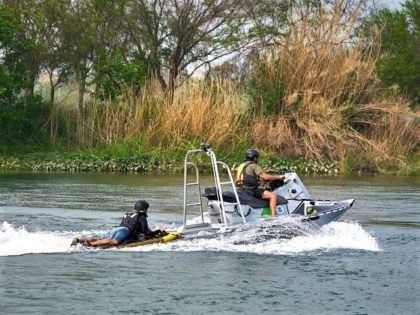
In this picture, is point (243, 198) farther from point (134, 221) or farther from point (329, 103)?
point (329, 103)

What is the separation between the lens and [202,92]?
4078cm

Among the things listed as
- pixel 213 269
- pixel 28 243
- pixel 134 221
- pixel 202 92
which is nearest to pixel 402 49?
pixel 202 92

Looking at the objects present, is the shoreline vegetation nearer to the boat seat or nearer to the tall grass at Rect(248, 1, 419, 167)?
the tall grass at Rect(248, 1, 419, 167)

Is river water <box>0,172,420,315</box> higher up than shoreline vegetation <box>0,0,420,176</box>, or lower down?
lower down

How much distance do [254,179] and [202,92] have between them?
870 inches

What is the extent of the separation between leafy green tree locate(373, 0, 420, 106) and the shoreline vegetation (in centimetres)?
11

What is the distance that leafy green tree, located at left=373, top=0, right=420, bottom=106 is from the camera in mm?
45594

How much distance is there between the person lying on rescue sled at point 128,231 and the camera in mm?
16812

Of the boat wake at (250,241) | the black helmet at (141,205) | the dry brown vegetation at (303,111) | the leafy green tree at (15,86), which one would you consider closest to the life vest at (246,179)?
the boat wake at (250,241)

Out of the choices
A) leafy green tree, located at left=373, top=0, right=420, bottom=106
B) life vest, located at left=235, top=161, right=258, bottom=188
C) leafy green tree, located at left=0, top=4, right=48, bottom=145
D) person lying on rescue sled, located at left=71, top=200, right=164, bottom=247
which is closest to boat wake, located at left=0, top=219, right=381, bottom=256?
person lying on rescue sled, located at left=71, top=200, right=164, bottom=247

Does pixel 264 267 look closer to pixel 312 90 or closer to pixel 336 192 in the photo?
pixel 336 192

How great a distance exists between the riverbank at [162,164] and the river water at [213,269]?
14.8 m

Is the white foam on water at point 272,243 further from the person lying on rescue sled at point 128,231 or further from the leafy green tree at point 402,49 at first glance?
the leafy green tree at point 402,49

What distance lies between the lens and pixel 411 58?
47.5 metres
